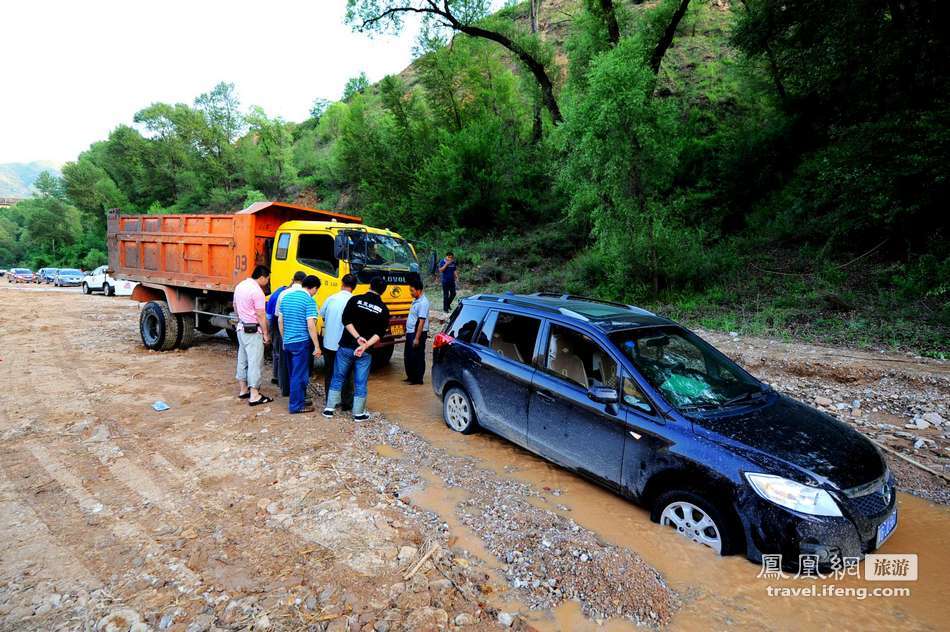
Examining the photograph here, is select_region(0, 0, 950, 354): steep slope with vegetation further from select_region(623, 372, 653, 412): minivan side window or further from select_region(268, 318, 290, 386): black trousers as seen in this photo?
select_region(268, 318, 290, 386): black trousers

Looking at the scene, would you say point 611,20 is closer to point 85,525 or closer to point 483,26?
point 483,26

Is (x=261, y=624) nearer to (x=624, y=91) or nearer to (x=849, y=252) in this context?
(x=624, y=91)

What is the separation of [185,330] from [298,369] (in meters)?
5.21

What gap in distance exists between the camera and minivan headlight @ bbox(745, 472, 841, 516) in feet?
9.01

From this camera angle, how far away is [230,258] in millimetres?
8109

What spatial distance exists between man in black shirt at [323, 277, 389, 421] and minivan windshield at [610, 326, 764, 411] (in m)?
2.77

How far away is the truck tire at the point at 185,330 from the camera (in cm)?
940

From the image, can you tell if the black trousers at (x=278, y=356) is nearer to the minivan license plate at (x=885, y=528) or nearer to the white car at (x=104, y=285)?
the minivan license plate at (x=885, y=528)

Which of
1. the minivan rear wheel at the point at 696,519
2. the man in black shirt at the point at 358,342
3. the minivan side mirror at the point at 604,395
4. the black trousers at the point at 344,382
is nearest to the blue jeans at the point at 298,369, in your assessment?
the black trousers at the point at 344,382

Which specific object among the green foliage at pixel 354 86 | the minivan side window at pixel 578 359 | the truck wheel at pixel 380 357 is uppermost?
the green foliage at pixel 354 86

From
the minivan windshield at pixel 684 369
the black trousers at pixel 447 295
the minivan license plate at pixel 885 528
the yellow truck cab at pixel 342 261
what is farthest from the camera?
the black trousers at pixel 447 295

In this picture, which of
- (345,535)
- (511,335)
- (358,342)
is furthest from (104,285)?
(345,535)

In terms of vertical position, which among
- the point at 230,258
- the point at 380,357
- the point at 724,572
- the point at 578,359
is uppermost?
the point at 230,258

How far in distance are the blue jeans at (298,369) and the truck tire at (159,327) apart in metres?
4.94
